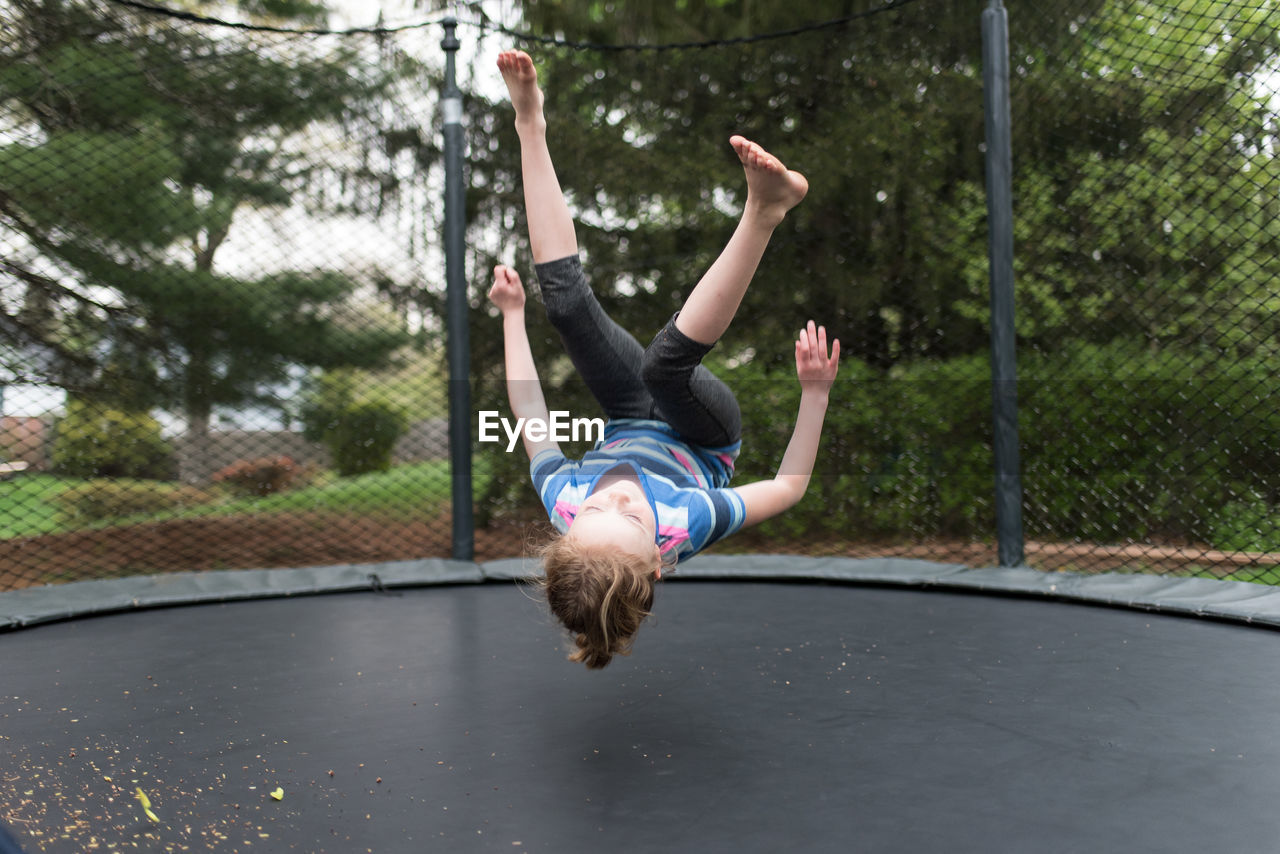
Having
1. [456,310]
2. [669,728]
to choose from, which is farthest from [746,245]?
[456,310]

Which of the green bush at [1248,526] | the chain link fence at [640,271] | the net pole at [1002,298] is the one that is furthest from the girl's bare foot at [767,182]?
the green bush at [1248,526]

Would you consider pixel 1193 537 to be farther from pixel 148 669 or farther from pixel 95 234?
pixel 95 234

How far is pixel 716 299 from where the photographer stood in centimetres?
125

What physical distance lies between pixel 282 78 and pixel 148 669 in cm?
264

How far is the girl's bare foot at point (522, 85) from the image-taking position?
1416mm

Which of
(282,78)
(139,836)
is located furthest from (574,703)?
(282,78)

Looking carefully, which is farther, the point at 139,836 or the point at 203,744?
the point at 203,744

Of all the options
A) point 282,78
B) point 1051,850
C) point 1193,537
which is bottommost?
point 1051,850

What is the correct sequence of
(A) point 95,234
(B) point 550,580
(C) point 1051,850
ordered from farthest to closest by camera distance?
(A) point 95,234, (B) point 550,580, (C) point 1051,850

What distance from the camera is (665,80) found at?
373 cm

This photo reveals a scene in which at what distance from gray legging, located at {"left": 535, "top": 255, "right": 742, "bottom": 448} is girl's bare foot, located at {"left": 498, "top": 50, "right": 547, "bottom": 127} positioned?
0.78 feet

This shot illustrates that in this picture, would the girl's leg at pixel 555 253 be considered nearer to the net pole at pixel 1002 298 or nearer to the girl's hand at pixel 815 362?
the girl's hand at pixel 815 362

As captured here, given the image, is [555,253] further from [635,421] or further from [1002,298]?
[1002,298]

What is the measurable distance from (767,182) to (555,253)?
1.29 feet
